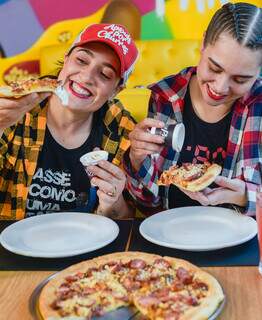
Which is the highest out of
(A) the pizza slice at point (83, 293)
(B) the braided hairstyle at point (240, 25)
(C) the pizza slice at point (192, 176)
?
(B) the braided hairstyle at point (240, 25)

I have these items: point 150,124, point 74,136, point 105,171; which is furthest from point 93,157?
point 74,136

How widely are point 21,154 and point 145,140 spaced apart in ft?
1.69

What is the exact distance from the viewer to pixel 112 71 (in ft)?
5.68

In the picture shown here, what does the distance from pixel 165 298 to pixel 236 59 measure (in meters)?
0.88

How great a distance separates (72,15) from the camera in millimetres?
4016

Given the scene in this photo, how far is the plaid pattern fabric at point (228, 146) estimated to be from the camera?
1.77 m

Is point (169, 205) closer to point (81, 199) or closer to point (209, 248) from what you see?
point (81, 199)

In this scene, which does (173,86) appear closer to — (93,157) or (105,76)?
(105,76)

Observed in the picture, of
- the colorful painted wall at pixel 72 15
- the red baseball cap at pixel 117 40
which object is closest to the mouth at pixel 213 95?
the red baseball cap at pixel 117 40

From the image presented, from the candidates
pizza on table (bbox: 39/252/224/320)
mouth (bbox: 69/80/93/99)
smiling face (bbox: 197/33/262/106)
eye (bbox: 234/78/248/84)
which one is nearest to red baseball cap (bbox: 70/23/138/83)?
mouth (bbox: 69/80/93/99)

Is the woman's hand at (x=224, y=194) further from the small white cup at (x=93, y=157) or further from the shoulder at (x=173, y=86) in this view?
the shoulder at (x=173, y=86)

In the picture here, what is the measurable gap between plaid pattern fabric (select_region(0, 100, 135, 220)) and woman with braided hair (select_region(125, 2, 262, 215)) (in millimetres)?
154

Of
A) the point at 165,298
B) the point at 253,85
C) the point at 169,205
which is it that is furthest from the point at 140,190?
the point at 165,298

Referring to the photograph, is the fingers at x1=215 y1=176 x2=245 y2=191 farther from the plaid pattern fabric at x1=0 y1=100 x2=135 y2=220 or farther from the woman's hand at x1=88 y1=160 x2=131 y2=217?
the plaid pattern fabric at x1=0 y1=100 x2=135 y2=220
